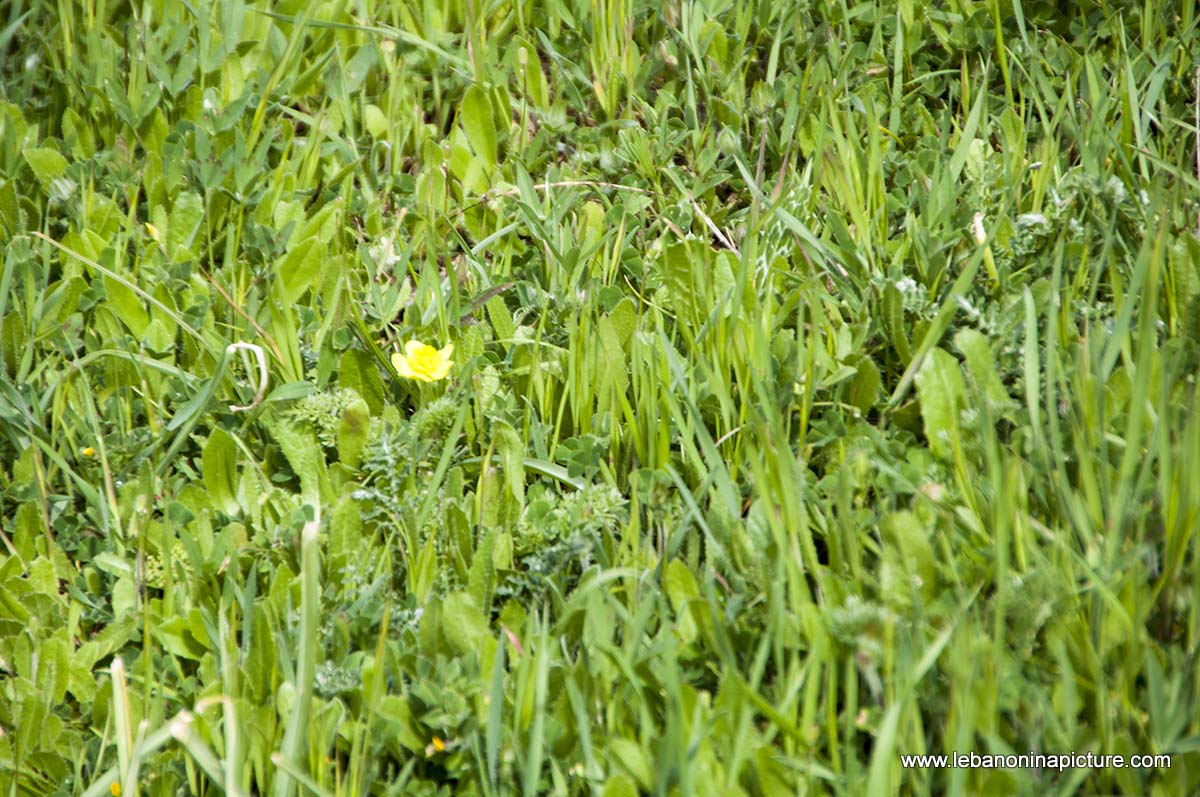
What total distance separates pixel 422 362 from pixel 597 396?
0.37 metres

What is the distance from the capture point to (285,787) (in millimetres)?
1678

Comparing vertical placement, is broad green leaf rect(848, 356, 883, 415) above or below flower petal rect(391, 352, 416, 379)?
below

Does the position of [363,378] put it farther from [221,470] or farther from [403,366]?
[221,470]

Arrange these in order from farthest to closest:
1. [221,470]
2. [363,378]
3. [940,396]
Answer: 1. [363,378]
2. [221,470]
3. [940,396]

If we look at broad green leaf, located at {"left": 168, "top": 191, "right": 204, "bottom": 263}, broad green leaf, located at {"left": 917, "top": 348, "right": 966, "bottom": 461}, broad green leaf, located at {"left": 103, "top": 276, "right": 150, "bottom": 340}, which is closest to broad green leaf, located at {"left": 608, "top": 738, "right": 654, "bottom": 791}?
broad green leaf, located at {"left": 917, "top": 348, "right": 966, "bottom": 461}

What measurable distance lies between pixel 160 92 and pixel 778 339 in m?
1.83

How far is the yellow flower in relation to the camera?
2322 millimetres

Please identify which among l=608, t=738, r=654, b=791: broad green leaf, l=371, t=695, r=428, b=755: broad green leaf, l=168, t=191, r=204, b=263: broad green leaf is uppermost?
l=168, t=191, r=204, b=263: broad green leaf

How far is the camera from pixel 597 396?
2.33m

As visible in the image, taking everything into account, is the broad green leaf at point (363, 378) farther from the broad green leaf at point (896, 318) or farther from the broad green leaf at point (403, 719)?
the broad green leaf at point (896, 318)

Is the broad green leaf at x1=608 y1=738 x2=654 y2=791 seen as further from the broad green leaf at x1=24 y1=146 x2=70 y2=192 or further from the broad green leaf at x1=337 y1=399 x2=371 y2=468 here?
the broad green leaf at x1=24 y1=146 x2=70 y2=192

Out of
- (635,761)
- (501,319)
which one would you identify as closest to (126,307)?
(501,319)

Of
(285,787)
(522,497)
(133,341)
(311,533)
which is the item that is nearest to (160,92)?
(133,341)

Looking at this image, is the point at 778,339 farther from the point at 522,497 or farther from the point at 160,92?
the point at 160,92
